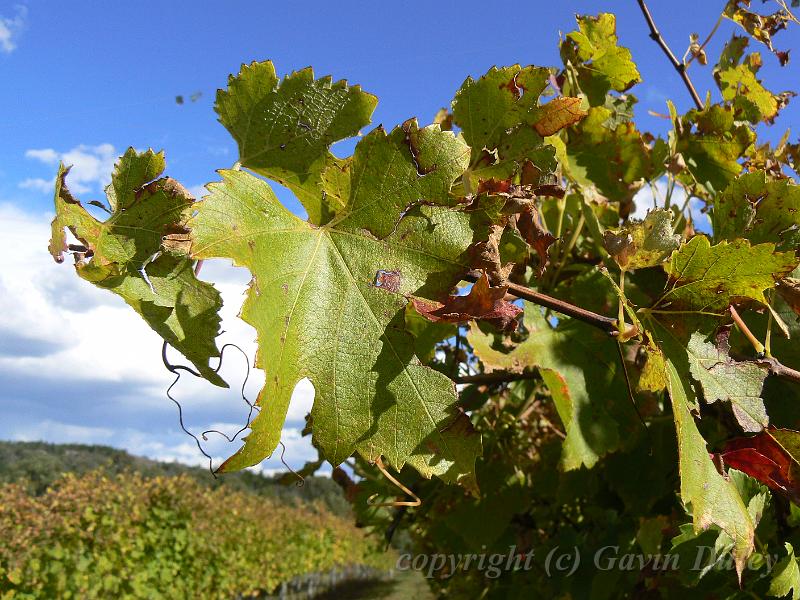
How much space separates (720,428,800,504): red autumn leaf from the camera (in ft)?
3.32

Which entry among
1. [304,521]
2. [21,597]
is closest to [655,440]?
[21,597]

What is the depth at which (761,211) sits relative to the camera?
1207 millimetres

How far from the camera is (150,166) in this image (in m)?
0.92

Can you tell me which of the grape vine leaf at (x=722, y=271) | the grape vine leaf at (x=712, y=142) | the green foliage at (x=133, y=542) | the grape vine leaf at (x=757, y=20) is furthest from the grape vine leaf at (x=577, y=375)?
the green foliage at (x=133, y=542)

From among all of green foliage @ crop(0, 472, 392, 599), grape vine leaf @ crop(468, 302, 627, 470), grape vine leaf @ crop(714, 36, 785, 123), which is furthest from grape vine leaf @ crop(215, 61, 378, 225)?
green foliage @ crop(0, 472, 392, 599)

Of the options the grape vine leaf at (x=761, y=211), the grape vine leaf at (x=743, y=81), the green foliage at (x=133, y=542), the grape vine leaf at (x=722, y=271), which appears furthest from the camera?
the green foliage at (x=133, y=542)

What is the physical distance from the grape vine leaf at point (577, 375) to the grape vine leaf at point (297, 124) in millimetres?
523

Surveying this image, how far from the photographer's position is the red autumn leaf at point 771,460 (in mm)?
1012

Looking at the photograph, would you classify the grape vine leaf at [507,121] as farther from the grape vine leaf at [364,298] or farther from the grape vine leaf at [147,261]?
the grape vine leaf at [147,261]

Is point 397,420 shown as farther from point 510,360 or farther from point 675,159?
point 675,159

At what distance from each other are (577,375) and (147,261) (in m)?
0.93

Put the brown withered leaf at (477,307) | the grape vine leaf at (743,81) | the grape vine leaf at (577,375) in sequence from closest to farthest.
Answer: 1. the brown withered leaf at (477,307)
2. the grape vine leaf at (577,375)
3. the grape vine leaf at (743,81)

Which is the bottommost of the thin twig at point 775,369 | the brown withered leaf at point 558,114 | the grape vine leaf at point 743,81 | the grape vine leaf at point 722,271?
the thin twig at point 775,369

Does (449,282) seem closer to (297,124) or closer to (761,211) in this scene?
(297,124)
